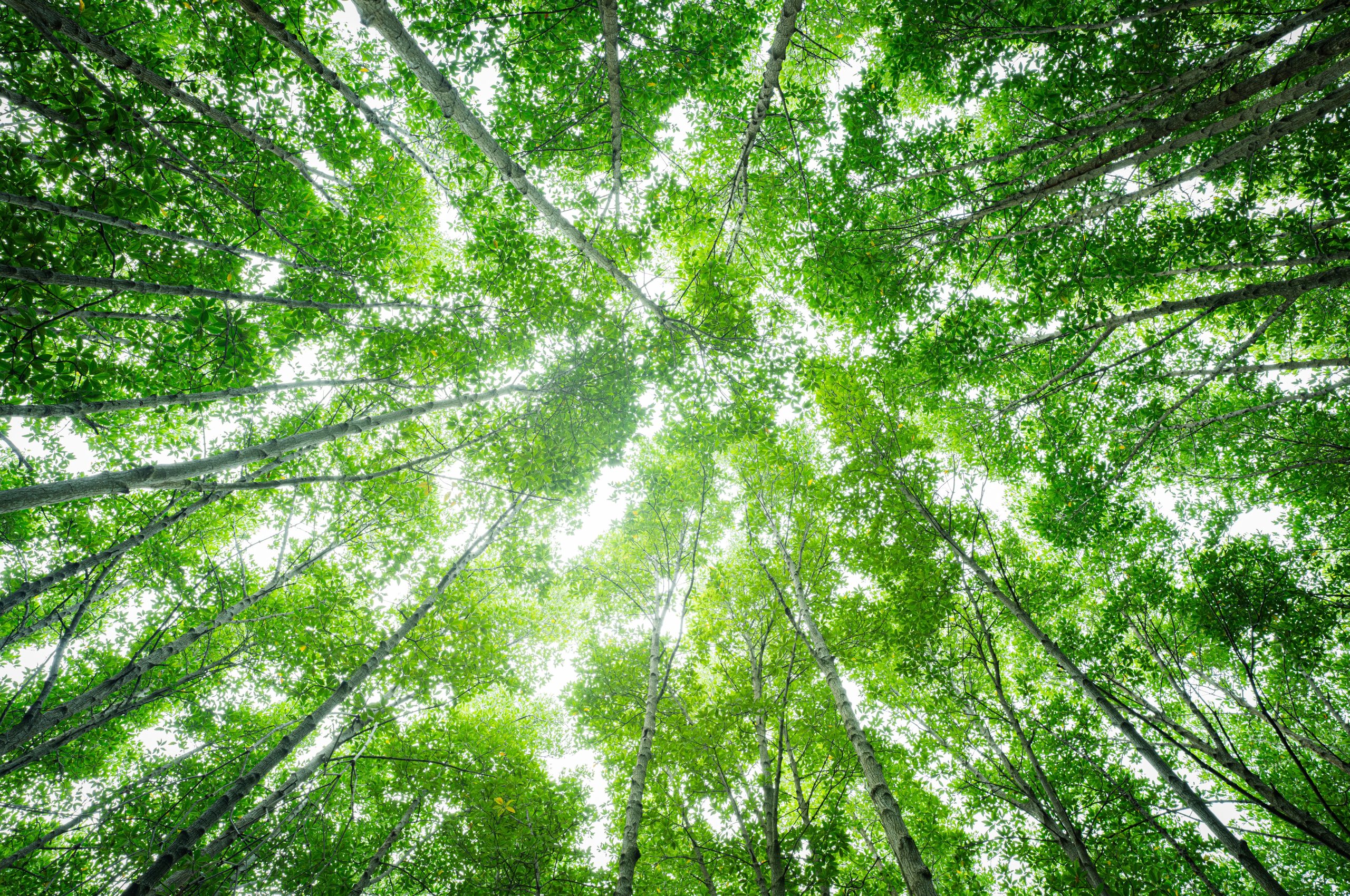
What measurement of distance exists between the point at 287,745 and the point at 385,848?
4697 millimetres

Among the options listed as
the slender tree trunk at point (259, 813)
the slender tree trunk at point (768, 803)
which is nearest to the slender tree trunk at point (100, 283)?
the slender tree trunk at point (259, 813)

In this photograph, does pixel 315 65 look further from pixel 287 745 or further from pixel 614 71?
pixel 287 745

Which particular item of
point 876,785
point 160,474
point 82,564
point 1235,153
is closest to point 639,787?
point 876,785

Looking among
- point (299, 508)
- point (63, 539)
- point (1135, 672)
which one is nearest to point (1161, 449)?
point (1135, 672)

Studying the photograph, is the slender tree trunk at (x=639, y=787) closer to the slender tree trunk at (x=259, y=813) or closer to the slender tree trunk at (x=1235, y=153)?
the slender tree trunk at (x=259, y=813)

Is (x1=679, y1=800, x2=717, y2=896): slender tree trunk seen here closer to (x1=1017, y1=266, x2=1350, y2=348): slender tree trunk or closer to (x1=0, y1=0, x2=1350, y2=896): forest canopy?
(x1=0, y1=0, x2=1350, y2=896): forest canopy

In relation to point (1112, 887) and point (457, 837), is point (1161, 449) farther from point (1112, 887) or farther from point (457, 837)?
point (457, 837)

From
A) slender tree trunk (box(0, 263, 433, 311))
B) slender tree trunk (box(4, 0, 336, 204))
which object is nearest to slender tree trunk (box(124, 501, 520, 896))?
slender tree trunk (box(0, 263, 433, 311))

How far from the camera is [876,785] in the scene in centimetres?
505

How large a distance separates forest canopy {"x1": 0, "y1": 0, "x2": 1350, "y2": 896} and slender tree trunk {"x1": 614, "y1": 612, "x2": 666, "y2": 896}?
79 mm

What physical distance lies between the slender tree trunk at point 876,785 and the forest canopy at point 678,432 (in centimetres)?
5

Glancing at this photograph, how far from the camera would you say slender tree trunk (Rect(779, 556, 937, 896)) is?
430 cm

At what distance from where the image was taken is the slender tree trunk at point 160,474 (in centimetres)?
272

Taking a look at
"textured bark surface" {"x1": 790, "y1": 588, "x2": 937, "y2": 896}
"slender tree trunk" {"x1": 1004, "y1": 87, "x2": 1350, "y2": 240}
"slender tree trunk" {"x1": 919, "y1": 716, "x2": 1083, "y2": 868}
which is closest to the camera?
"slender tree trunk" {"x1": 1004, "y1": 87, "x2": 1350, "y2": 240}
